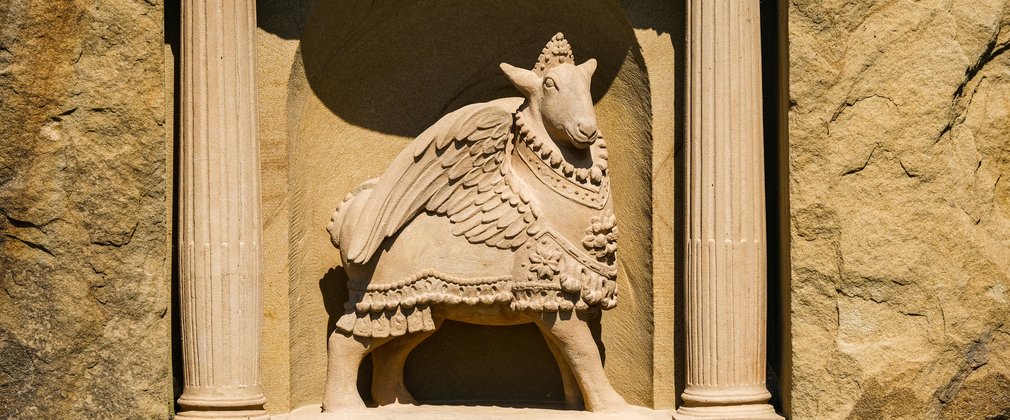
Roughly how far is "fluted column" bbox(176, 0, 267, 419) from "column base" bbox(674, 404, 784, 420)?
1.85 m

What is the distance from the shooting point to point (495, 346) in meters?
8.09

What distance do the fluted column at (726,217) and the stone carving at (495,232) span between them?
446 mm

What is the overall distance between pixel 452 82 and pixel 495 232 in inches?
37.8

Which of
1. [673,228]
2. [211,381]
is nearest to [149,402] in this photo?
[211,381]

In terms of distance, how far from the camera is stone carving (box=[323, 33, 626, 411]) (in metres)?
7.43

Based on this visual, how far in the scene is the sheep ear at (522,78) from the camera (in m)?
7.54

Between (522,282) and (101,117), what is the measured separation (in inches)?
74.7

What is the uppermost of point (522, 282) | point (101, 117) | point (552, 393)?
point (101, 117)

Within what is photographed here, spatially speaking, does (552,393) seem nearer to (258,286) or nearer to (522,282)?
(522,282)

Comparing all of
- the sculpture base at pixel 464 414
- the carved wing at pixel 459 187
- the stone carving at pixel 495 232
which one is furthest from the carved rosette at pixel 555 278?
the sculpture base at pixel 464 414

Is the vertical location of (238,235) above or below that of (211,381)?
above

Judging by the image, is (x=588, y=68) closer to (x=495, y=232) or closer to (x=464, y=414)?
(x=495, y=232)

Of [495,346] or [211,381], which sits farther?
[495,346]

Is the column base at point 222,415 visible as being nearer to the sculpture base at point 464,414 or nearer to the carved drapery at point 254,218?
the carved drapery at point 254,218
